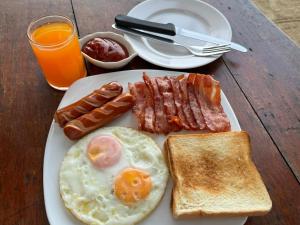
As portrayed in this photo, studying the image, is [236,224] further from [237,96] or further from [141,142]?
[237,96]

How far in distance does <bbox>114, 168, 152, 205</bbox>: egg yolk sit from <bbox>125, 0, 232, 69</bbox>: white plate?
59 centimetres

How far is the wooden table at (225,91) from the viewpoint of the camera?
120cm

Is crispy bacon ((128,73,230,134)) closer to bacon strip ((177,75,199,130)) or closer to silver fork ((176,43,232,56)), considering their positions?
bacon strip ((177,75,199,130))

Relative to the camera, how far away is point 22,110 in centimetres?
142

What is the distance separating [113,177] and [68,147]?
0.78 feet

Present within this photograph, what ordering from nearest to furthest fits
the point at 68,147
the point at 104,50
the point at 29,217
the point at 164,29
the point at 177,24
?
1. the point at 29,217
2. the point at 68,147
3. the point at 104,50
4. the point at 164,29
5. the point at 177,24

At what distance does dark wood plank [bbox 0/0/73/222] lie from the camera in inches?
46.5

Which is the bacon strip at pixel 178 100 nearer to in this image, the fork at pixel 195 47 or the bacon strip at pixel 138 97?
the bacon strip at pixel 138 97

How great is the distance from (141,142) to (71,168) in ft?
0.94

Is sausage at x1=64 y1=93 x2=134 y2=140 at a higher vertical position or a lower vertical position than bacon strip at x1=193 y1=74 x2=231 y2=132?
lower

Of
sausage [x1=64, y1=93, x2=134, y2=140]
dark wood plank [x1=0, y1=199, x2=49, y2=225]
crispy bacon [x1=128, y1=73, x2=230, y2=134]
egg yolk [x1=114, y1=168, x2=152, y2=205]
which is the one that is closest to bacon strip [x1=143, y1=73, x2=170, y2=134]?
crispy bacon [x1=128, y1=73, x2=230, y2=134]

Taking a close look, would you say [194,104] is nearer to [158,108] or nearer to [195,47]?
[158,108]

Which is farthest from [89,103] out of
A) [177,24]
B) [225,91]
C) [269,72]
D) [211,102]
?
[269,72]

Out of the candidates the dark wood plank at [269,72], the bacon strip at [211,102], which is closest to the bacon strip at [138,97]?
the bacon strip at [211,102]
